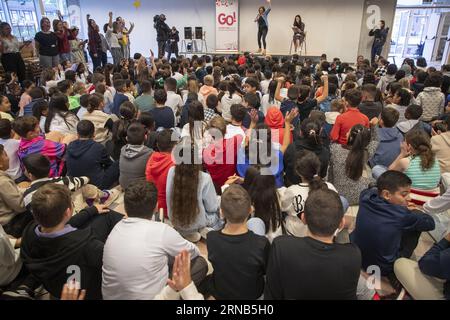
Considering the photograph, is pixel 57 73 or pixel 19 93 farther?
pixel 57 73

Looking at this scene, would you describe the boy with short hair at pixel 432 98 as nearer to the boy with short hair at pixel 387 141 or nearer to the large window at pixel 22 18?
the boy with short hair at pixel 387 141

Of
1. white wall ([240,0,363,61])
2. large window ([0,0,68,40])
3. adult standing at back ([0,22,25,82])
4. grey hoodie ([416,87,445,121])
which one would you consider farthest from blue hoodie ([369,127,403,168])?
large window ([0,0,68,40])

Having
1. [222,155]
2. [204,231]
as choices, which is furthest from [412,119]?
[204,231]

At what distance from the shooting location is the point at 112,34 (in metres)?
9.14

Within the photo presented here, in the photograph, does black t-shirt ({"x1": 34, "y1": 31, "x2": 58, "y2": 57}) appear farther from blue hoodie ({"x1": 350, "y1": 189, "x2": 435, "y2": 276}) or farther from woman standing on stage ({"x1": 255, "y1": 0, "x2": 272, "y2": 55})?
blue hoodie ({"x1": 350, "y1": 189, "x2": 435, "y2": 276})

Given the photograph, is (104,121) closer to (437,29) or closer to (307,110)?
(307,110)

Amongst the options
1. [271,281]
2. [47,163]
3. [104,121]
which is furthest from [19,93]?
[271,281]

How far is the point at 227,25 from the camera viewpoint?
11.3m

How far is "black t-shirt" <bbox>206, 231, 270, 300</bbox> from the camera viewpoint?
1.61 metres

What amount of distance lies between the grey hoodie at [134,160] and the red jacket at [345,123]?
2.05 meters

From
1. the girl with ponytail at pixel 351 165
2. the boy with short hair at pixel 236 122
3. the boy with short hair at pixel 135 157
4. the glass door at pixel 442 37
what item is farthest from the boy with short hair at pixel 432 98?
the glass door at pixel 442 37

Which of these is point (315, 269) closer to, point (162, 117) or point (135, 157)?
point (135, 157)

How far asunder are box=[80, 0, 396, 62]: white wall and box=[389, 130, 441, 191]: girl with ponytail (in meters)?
9.30

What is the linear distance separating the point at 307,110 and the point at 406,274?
2793 millimetres
